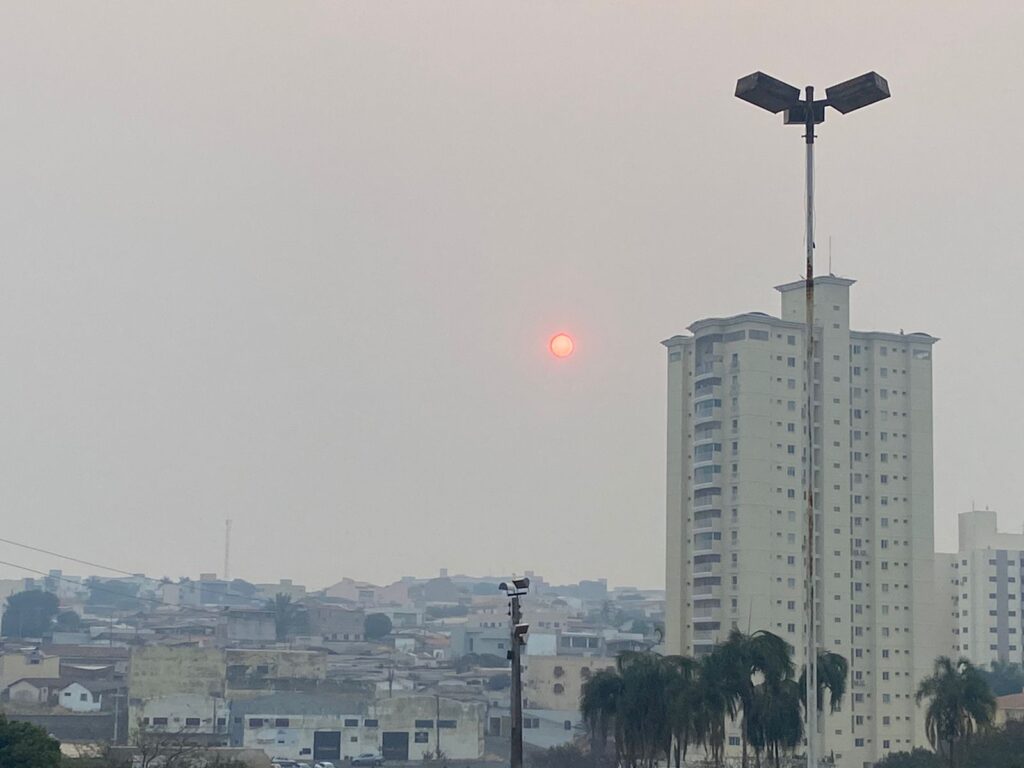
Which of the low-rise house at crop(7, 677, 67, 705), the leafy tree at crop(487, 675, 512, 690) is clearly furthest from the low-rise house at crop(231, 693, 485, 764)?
the leafy tree at crop(487, 675, 512, 690)

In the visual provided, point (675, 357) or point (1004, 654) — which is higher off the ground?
point (675, 357)

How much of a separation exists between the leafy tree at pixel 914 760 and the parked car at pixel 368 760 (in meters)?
34.6

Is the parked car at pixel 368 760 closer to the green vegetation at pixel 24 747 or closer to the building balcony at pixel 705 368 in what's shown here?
Result: the building balcony at pixel 705 368

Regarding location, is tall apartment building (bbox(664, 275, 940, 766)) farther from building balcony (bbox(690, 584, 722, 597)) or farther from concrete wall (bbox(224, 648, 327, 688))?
concrete wall (bbox(224, 648, 327, 688))

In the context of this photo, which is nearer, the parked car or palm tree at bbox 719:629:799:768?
palm tree at bbox 719:629:799:768

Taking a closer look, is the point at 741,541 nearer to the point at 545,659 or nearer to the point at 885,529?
the point at 885,529

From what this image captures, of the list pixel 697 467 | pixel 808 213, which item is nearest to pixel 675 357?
pixel 697 467

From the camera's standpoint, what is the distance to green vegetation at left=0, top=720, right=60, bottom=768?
43.6 m

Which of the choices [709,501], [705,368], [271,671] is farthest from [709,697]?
[271,671]

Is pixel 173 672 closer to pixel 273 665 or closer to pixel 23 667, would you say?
pixel 273 665

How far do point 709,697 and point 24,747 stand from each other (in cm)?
3706

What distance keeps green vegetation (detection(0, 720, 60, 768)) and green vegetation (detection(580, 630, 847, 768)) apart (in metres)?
35.6

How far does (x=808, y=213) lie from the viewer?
36594 millimetres

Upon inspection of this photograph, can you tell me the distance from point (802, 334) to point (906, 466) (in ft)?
44.7
